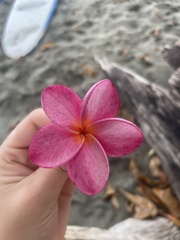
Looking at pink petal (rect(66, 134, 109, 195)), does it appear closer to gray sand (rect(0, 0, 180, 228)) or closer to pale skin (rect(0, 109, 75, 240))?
pale skin (rect(0, 109, 75, 240))

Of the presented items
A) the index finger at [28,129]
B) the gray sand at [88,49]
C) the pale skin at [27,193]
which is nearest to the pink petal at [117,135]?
the pale skin at [27,193]

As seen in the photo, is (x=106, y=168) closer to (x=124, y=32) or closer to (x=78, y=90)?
(x=78, y=90)

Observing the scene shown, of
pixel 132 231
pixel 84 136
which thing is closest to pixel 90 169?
pixel 84 136

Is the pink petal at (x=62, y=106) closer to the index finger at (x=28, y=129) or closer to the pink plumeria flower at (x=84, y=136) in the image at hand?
the pink plumeria flower at (x=84, y=136)

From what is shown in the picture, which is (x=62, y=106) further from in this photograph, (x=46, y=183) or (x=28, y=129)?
(x=28, y=129)

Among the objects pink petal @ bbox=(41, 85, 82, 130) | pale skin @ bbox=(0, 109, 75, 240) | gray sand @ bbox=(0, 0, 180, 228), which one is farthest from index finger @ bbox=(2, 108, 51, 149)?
gray sand @ bbox=(0, 0, 180, 228)

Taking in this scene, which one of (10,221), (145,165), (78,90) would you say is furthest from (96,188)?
(78,90)
